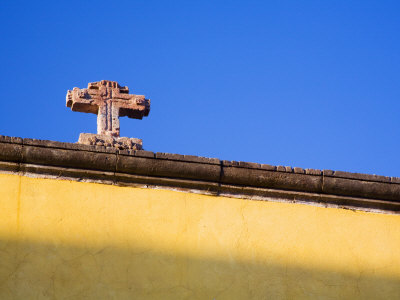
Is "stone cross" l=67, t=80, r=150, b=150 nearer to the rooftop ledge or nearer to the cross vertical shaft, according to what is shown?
the cross vertical shaft

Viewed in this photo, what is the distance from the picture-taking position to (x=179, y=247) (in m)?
5.54

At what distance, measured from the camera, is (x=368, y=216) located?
6.05m

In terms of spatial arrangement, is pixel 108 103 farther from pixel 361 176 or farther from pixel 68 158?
pixel 361 176

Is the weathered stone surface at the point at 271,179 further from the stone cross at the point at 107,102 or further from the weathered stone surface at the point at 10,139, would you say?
the weathered stone surface at the point at 10,139

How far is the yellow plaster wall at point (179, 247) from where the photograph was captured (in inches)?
206

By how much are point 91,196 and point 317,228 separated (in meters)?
1.69

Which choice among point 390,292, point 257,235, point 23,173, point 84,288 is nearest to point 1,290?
point 84,288

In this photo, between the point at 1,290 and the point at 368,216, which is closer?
the point at 1,290

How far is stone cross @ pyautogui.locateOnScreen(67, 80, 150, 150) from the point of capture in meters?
6.46

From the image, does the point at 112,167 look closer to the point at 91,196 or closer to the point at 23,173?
the point at 91,196

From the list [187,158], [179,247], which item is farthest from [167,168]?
[179,247]

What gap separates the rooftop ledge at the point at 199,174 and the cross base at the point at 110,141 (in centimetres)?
44

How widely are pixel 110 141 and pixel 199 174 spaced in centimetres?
84

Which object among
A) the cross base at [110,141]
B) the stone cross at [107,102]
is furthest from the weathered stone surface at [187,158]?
the stone cross at [107,102]
